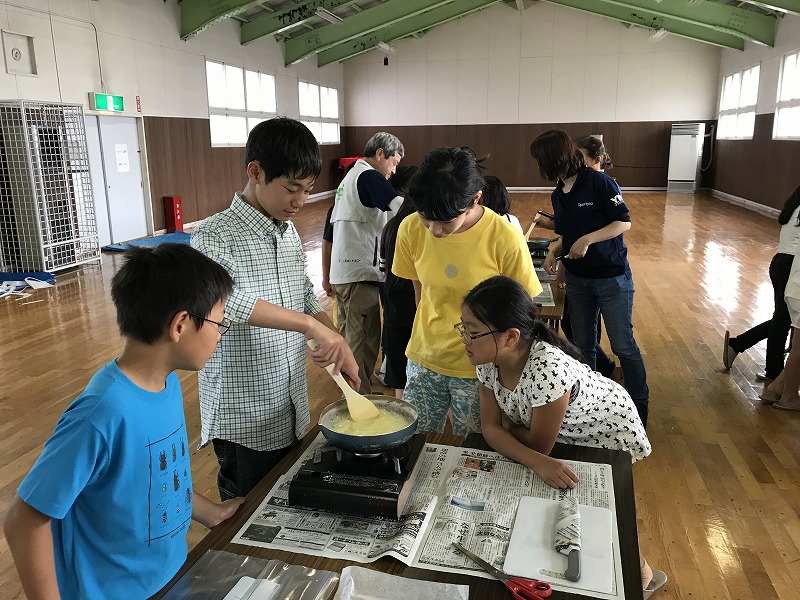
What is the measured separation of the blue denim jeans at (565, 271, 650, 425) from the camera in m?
2.92

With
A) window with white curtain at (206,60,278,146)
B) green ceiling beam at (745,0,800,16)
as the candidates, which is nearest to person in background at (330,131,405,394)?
window with white curtain at (206,60,278,146)

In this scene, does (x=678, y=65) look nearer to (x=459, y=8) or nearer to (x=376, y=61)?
(x=459, y=8)

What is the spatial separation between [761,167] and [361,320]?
37.5 ft

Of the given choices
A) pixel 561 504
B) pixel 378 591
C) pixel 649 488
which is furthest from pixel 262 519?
pixel 649 488

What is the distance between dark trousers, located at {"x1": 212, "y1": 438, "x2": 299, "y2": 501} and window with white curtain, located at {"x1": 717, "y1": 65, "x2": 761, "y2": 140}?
1377 centimetres

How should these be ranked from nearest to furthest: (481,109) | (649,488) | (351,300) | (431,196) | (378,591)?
(378,591) < (431,196) < (649,488) < (351,300) < (481,109)

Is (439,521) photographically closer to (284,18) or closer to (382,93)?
(284,18)

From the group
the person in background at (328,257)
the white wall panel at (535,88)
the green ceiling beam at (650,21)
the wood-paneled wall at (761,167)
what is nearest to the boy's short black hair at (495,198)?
the person in background at (328,257)

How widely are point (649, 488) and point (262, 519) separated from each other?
1.98 m

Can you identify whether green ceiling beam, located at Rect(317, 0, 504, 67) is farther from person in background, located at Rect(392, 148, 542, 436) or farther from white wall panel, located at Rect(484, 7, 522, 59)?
person in background, located at Rect(392, 148, 542, 436)

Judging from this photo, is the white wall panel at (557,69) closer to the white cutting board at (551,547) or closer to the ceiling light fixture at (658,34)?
the ceiling light fixture at (658,34)

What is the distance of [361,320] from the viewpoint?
3418mm

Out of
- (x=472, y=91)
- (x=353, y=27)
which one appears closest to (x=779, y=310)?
(x=353, y=27)

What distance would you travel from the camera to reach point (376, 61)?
17.0 meters
